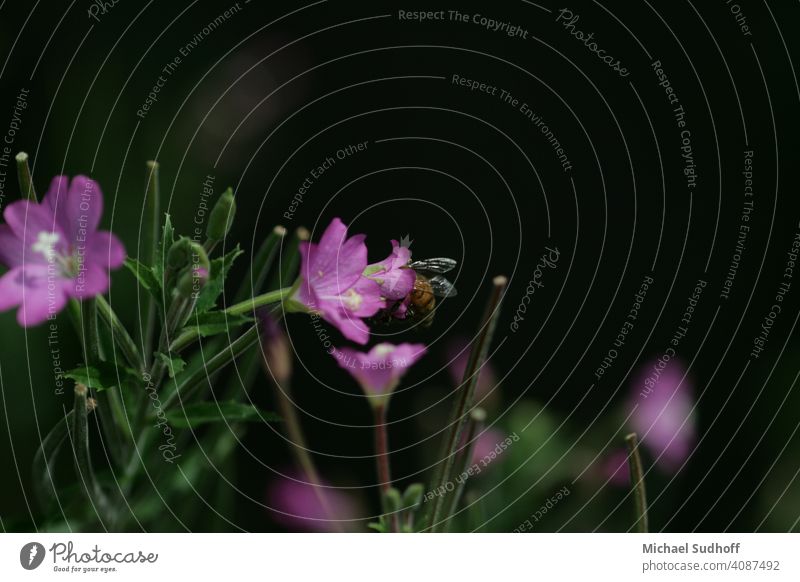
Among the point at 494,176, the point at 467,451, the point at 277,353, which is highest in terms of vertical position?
the point at 494,176

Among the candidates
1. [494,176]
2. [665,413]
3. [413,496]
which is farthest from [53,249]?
[665,413]

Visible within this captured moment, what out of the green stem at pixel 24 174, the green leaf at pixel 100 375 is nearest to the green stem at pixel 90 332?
the green leaf at pixel 100 375

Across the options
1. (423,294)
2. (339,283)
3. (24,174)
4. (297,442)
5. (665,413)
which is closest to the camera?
(24,174)

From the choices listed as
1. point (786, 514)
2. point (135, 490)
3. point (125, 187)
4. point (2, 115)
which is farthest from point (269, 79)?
point (786, 514)

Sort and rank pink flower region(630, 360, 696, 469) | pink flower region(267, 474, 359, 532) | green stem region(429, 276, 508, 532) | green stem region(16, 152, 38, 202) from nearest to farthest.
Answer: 1. green stem region(16, 152, 38, 202)
2. green stem region(429, 276, 508, 532)
3. pink flower region(267, 474, 359, 532)
4. pink flower region(630, 360, 696, 469)

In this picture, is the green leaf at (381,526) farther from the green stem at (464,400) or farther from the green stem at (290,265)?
the green stem at (290,265)

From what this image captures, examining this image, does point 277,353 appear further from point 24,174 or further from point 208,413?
point 24,174

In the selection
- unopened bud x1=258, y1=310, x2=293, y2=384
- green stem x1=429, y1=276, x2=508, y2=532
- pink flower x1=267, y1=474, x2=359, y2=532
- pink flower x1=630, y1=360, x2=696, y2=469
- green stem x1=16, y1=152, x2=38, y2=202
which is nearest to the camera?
green stem x1=16, y1=152, x2=38, y2=202

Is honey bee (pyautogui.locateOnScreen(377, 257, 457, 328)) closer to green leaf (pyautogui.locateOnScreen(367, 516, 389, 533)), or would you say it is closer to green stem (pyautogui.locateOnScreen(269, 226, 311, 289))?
green stem (pyautogui.locateOnScreen(269, 226, 311, 289))
